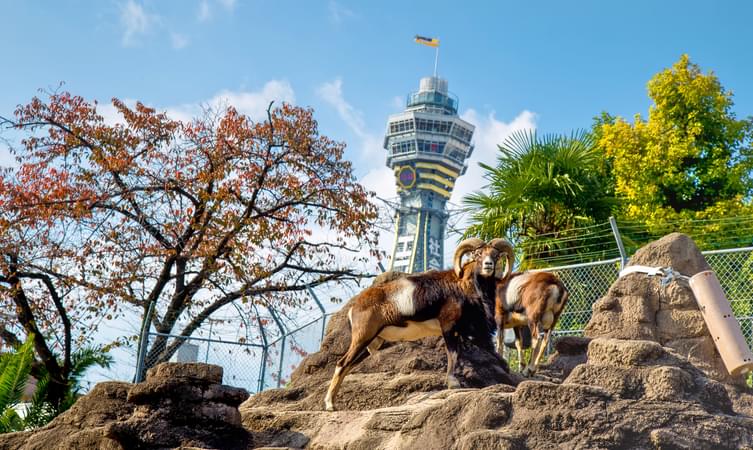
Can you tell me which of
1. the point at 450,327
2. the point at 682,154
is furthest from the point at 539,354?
the point at 682,154

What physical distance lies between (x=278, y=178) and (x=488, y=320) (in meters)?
9.53

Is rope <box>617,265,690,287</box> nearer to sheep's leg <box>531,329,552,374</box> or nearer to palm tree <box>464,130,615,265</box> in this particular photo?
sheep's leg <box>531,329,552,374</box>

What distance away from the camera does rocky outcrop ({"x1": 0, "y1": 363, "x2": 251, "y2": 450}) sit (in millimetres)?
7473

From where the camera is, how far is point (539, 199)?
18516mm

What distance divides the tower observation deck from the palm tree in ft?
312

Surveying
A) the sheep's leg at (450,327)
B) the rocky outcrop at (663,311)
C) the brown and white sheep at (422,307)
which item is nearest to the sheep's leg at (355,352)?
the brown and white sheep at (422,307)

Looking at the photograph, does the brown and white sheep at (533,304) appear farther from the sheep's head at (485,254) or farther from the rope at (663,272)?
the rope at (663,272)

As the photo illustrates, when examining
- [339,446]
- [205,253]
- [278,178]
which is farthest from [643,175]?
[339,446]

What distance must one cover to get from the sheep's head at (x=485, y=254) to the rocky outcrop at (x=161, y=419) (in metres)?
2.39

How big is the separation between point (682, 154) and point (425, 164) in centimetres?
9660

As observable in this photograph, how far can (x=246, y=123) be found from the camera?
17.0 meters

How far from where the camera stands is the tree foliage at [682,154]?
21.1 m

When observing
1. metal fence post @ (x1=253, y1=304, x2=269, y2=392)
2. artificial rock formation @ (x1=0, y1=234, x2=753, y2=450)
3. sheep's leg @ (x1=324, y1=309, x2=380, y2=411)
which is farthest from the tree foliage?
sheep's leg @ (x1=324, y1=309, x2=380, y2=411)

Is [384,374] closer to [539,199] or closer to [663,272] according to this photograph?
[663,272]
